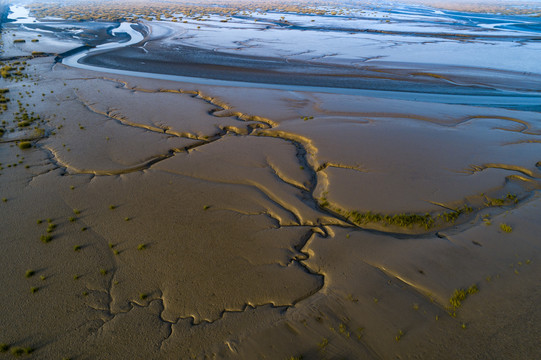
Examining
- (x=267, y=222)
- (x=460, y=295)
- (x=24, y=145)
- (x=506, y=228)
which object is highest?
(x=506, y=228)

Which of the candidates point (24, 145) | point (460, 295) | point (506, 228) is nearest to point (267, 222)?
point (460, 295)

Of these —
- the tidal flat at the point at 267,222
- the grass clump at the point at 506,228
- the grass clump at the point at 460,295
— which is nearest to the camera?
the tidal flat at the point at 267,222

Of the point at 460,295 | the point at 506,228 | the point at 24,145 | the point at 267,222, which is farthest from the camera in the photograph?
the point at 24,145

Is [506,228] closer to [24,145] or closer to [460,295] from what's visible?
[460,295]

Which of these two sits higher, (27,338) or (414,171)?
(414,171)

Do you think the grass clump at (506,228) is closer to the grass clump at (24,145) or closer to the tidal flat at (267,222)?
the tidal flat at (267,222)

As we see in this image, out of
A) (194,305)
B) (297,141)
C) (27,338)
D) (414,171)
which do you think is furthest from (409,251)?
(27,338)

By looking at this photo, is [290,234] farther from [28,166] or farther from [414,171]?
[28,166]

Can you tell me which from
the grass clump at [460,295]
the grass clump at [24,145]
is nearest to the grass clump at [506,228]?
the grass clump at [460,295]
